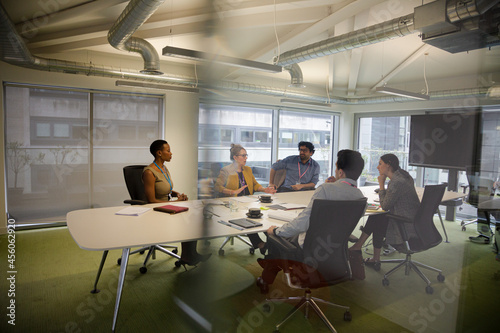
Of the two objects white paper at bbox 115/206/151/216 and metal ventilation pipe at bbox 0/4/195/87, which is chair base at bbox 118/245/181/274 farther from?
metal ventilation pipe at bbox 0/4/195/87

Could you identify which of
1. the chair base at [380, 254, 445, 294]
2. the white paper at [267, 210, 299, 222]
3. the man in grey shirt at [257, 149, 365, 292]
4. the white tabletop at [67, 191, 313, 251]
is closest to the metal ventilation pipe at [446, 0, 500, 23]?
the man in grey shirt at [257, 149, 365, 292]

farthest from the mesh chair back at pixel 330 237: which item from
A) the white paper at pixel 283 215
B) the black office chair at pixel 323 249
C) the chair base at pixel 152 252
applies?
the chair base at pixel 152 252

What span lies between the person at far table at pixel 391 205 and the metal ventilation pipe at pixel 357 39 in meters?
1.18

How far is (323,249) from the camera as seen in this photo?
2053 mm

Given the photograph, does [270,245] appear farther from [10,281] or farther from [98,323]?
[10,281]

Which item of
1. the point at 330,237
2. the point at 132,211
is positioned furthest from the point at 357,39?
the point at 132,211

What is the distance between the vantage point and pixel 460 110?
153 cm

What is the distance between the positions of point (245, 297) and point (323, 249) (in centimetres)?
100

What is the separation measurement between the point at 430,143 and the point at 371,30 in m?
1.65

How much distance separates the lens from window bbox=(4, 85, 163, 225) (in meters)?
4.46

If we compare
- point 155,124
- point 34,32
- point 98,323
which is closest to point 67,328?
point 98,323

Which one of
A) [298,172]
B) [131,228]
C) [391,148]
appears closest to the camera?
[131,228]

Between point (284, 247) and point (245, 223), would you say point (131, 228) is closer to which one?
point (245, 223)

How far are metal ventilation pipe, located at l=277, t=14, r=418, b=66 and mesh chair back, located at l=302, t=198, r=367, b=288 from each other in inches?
66.9
